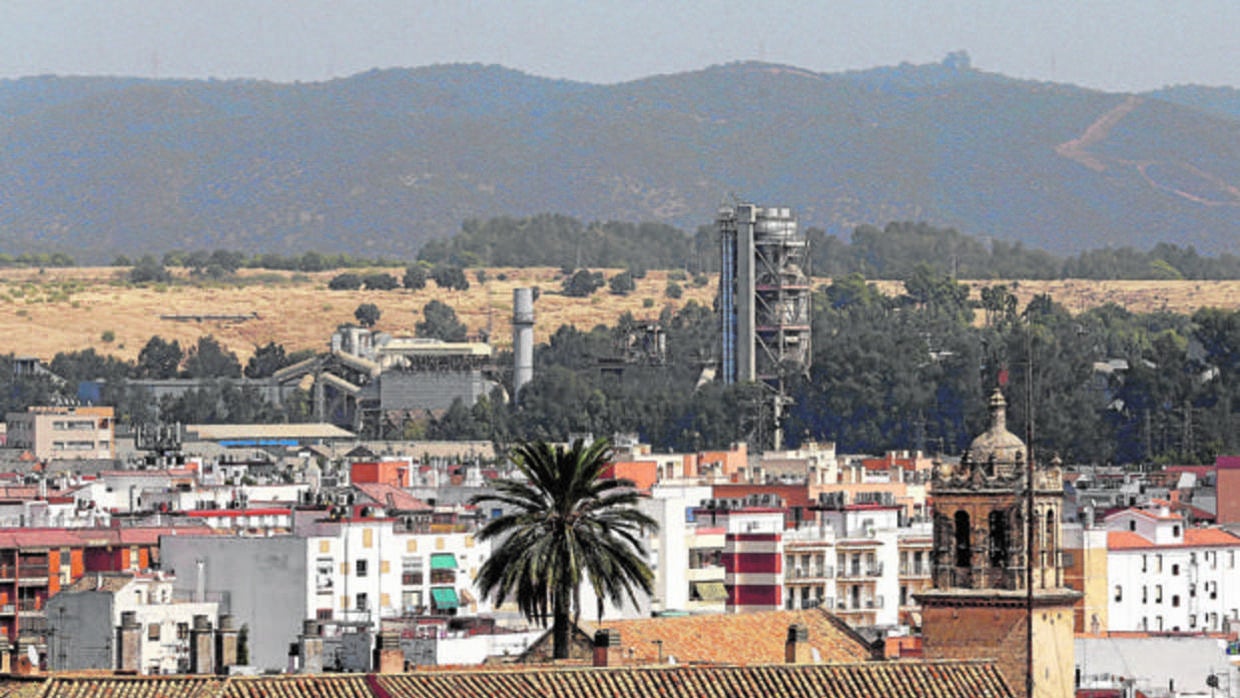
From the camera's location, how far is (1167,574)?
96.8m

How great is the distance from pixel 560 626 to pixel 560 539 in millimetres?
3796

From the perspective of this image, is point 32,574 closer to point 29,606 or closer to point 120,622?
point 29,606

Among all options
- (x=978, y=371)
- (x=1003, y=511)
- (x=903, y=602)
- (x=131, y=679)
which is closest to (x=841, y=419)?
(x=978, y=371)

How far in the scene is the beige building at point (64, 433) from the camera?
586 ft

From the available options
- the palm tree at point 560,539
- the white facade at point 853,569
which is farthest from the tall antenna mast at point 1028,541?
the white facade at point 853,569

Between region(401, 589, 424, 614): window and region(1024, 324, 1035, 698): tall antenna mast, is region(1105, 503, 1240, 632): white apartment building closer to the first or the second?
region(401, 589, 424, 614): window

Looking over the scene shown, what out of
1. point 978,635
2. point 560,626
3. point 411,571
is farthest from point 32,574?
point 978,635

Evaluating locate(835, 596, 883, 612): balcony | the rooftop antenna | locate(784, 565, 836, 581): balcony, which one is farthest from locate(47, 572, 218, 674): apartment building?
locate(835, 596, 883, 612): balcony

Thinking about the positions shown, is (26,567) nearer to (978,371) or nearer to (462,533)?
(462,533)

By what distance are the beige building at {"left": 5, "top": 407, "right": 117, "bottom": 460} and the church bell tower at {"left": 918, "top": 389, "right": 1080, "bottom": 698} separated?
129253 mm

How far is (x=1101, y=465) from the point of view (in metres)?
170

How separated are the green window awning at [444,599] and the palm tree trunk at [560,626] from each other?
77.1ft

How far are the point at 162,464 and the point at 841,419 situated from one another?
70.0m

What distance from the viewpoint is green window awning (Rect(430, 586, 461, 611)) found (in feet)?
260
